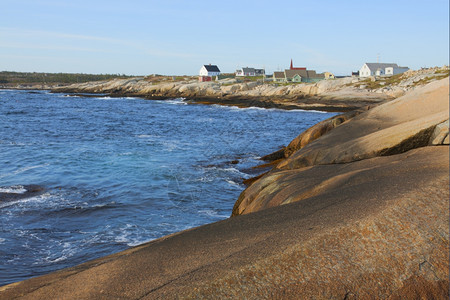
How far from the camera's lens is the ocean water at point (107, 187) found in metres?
11.7

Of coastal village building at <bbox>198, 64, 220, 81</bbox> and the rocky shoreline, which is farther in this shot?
coastal village building at <bbox>198, 64, 220, 81</bbox>

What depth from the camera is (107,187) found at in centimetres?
1797

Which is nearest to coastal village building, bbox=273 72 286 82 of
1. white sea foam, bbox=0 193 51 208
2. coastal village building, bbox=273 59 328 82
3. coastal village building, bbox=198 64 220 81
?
coastal village building, bbox=273 59 328 82

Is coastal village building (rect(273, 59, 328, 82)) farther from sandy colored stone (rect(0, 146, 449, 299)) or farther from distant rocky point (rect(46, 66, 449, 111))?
sandy colored stone (rect(0, 146, 449, 299))

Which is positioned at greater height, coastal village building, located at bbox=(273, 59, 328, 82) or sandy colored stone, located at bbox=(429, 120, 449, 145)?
coastal village building, located at bbox=(273, 59, 328, 82)

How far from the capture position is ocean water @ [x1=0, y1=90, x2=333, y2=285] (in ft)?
38.3

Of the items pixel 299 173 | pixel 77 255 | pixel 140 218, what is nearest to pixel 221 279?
pixel 299 173

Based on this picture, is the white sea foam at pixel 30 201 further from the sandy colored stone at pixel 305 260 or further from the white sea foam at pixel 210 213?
the sandy colored stone at pixel 305 260

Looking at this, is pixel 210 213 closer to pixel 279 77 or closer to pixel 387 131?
pixel 387 131

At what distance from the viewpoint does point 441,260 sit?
5.13 m

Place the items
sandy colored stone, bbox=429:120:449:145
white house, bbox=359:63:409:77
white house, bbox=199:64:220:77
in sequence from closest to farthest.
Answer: sandy colored stone, bbox=429:120:449:145 < white house, bbox=359:63:409:77 < white house, bbox=199:64:220:77

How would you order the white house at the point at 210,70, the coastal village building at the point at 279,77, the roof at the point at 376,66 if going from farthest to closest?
the white house at the point at 210,70
the coastal village building at the point at 279,77
the roof at the point at 376,66

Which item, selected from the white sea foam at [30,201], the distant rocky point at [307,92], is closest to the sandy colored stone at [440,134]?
the white sea foam at [30,201]

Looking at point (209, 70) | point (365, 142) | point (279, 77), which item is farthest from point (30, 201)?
point (209, 70)
